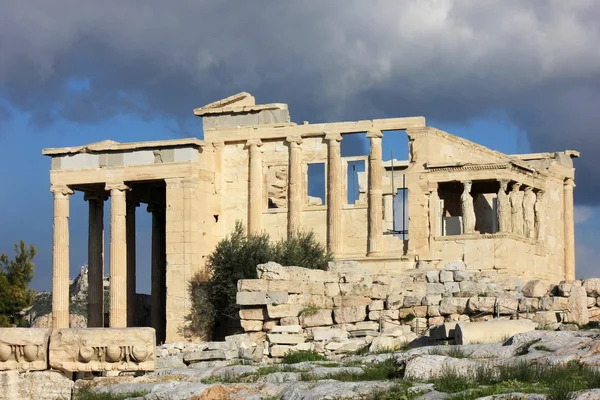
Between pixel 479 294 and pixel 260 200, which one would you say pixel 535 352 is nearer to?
pixel 479 294

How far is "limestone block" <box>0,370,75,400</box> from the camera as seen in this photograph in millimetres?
19453

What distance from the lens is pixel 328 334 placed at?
28.9 meters

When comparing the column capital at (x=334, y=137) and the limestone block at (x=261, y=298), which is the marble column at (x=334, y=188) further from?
the limestone block at (x=261, y=298)

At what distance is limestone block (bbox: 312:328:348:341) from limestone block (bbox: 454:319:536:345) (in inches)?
202

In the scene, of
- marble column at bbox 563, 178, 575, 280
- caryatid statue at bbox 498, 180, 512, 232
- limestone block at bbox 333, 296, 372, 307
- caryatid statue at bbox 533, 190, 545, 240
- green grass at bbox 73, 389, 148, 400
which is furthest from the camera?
marble column at bbox 563, 178, 575, 280

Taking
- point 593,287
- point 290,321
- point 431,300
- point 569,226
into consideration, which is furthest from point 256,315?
point 569,226

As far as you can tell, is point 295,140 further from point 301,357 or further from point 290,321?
point 301,357

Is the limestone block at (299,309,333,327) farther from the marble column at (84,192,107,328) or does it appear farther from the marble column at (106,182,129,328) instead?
the marble column at (84,192,107,328)

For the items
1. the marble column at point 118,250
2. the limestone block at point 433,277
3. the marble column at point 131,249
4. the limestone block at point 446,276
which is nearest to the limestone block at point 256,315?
the limestone block at point 433,277

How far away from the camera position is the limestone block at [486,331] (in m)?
23.4

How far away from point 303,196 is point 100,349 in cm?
2314

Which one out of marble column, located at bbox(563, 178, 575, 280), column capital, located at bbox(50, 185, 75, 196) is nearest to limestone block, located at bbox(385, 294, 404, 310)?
marble column, located at bbox(563, 178, 575, 280)

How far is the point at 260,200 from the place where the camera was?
43125mm

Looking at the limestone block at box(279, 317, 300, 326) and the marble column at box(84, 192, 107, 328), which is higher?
the marble column at box(84, 192, 107, 328)
